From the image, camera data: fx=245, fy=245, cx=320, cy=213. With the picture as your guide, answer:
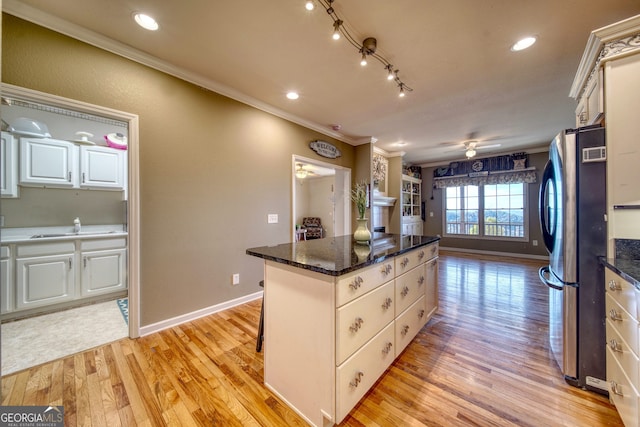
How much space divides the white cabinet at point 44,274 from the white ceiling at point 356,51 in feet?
7.52

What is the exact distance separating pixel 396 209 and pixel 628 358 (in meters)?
4.42

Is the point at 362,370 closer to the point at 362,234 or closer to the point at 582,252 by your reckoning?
the point at 362,234

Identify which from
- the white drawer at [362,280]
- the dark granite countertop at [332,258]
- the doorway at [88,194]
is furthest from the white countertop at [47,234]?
the white drawer at [362,280]

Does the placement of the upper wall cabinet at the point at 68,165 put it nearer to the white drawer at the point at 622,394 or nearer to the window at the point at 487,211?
the white drawer at the point at 622,394

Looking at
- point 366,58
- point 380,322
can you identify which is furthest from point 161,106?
point 380,322

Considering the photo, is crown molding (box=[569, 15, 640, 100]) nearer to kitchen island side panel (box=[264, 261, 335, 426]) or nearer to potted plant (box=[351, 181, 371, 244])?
potted plant (box=[351, 181, 371, 244])

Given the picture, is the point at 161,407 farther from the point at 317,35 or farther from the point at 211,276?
the point at 317,35

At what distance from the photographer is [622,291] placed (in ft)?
4.29

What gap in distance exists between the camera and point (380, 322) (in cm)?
163

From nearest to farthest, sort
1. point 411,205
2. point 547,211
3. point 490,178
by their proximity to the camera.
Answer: point 547,211 < point 490,178 < point 411,205

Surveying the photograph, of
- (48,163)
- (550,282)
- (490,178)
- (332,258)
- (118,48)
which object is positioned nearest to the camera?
(332,258)

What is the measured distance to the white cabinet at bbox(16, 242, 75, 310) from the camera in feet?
8.56

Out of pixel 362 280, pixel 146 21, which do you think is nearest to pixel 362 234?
pixel 362 280

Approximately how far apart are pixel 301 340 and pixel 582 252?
1.92 metres
